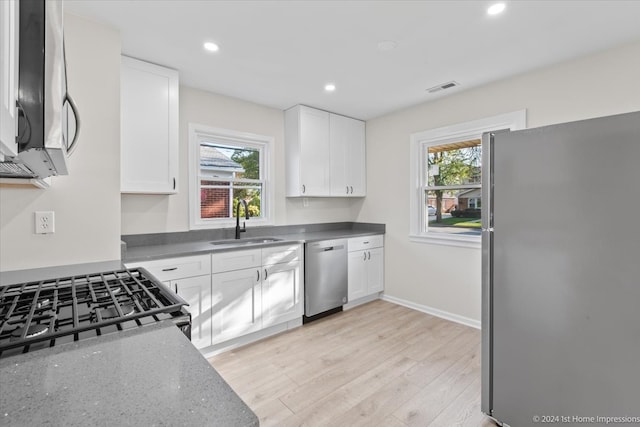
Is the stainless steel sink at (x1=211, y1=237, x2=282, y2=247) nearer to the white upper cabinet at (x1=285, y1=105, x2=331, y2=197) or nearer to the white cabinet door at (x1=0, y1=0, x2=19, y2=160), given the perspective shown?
the white upper cabinet at (x1=285, y1=105, x2=331, y2=197)

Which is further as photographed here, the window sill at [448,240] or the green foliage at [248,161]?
the green foliage at [248,161]

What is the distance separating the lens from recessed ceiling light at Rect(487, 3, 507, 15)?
183 cm

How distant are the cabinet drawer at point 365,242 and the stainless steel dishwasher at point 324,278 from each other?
0.50 feet

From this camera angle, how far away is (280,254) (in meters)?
2.99

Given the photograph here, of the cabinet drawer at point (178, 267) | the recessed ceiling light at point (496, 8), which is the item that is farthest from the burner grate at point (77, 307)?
the recessed ceiling light at point (496, 8)

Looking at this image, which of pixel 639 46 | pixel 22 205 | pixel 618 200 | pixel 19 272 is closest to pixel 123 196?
pixel 22 205

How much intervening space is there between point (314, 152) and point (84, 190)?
2349 millimetres

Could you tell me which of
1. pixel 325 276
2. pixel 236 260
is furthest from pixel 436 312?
pixel 236 260

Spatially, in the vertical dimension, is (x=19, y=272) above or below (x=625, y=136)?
below

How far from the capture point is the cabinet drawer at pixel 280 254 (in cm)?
289

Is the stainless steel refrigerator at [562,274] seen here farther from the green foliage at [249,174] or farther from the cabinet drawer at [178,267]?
the green foliage at [249,174]

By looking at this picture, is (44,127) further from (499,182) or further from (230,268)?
(230,268)

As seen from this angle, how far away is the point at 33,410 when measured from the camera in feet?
1.78

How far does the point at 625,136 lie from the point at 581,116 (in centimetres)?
151
